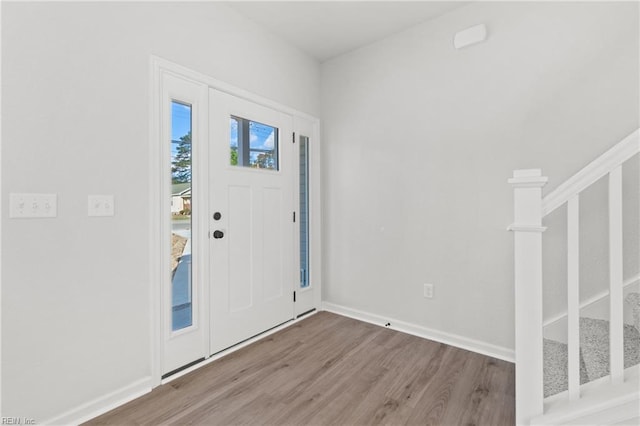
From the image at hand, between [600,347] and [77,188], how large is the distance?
2840 millimetres

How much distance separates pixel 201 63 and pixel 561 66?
2472 mm

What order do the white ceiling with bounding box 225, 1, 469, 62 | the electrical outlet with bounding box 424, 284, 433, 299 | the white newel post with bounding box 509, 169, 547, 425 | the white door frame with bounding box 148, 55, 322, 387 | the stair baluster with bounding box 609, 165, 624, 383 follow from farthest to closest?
the electrical outlet with bounding box 424, 284, 433, 299, the white ceiling with bounding box 225, 1, 469, 62, the white door frame with bounding box 148, 55, 322, 387, the white newel post with bounding box 509, 169, 547, 425, the stair baluster with bounding box 609, 165, 624, 383

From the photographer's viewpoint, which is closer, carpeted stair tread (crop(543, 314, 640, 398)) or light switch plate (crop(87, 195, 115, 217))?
carpeted stair tread (crop(543, 314, 640, 398))

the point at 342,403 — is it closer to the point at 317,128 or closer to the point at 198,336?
the point at 198,336

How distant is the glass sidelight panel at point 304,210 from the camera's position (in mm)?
3152

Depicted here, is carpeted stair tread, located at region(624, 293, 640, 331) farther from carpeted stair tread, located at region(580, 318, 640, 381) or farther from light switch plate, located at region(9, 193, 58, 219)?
light switch plate, located at region(9, 193, 58, 219)

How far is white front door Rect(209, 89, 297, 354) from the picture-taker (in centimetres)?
230

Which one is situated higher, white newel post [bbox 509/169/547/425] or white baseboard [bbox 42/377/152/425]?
white newel post [bbox 509/169/547/425]

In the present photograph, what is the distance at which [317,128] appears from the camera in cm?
324

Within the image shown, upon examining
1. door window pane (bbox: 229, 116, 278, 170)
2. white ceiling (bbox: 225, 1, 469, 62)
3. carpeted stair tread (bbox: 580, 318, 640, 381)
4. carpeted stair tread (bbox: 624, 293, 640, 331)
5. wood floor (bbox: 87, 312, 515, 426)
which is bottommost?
wood floor (bbox: 87, 312, 515, 426)

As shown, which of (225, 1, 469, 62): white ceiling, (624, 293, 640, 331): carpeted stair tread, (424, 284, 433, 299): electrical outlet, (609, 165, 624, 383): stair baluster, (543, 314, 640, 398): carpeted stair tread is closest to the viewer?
(609, 165, 624, 383): stair baluster

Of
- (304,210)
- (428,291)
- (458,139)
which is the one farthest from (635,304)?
(304,210)

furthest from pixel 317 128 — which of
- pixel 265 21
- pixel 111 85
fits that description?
pixel 111 85

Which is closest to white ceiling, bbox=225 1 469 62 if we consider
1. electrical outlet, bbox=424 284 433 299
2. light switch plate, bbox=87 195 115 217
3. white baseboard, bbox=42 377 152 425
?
light switch plate, bbox=87 195 115 217
